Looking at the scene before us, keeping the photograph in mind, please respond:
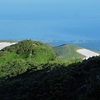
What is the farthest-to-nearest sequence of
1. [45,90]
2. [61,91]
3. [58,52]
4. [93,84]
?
[58,52], [45,90], [61,91], [93,84]

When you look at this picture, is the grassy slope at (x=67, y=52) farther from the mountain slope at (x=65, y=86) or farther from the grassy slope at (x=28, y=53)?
the mountain slope at (x=65, y=86)

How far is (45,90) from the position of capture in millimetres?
6793

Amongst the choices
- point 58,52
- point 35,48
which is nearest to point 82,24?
point 58,52

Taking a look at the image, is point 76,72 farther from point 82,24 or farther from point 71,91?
point 82,24

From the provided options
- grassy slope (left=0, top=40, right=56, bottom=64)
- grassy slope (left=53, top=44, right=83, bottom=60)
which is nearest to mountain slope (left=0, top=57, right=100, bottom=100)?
grassy slope (left=0, top=40, right=56, bottom=64)

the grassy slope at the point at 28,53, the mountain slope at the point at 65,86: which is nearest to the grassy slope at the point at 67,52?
the grassy slope at the point at 28,53

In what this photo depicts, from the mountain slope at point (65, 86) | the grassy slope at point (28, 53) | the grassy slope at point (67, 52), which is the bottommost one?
the grassy slope at point (67, 52)

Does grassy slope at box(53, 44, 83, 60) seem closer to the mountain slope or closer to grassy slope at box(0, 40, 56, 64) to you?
grassy slope at box(0, 40, 56, 64)

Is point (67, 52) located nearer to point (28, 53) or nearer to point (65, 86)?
point (28, 53)

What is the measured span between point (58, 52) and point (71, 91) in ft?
80.2

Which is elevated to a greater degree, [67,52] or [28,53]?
[28,53]

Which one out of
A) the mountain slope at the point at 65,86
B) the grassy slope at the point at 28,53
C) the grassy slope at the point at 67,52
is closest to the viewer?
the mountain slope at the point at 65,86

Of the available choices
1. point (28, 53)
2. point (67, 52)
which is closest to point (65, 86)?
point (28, 53)

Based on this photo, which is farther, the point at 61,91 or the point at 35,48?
the point at 35,48
